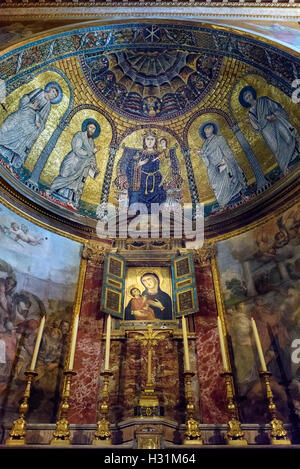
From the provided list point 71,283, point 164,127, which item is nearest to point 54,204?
point 71,283

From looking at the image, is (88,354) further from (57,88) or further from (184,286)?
(57,88)

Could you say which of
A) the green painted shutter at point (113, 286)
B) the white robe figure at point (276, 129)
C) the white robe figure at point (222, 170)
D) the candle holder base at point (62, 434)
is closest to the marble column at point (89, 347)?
the green painted shutter at point (113, 286)

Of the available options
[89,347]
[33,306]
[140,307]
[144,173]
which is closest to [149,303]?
[140,307]

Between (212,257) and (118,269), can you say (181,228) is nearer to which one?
(212,257)

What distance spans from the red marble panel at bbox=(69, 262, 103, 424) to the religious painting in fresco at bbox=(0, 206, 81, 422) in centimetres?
35

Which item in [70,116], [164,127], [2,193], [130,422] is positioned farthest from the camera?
[164,127]

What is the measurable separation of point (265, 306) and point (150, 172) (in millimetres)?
5663

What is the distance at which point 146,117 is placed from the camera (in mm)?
10852

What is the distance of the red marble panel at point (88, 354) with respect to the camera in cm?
689

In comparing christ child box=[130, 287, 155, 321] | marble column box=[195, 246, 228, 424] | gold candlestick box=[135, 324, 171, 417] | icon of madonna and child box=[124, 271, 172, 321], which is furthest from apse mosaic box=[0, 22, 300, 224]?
gold candlestick box=[135, 324, 171, 417]

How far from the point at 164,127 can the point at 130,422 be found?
8579 millimetres

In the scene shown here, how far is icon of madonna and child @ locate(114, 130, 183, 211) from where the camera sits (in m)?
10.7

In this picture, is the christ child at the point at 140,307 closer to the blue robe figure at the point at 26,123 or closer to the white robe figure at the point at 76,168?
the white robe figure at the point at 76,168
